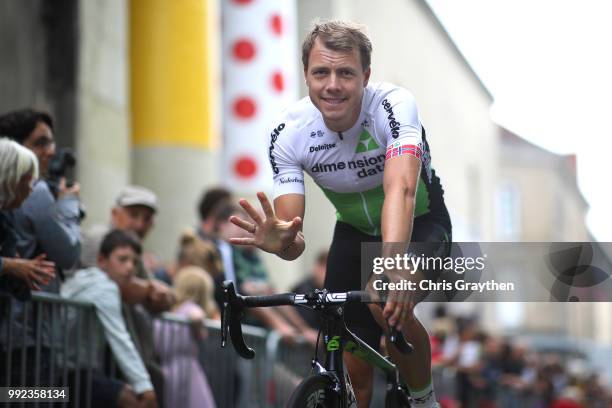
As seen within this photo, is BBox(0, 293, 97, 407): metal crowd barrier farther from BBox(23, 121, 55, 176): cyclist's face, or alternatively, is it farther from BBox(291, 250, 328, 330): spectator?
BBox(291, 250, 328, 330): spectator

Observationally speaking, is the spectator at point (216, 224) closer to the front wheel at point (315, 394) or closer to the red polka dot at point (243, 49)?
the front wheel at point (315, 394)

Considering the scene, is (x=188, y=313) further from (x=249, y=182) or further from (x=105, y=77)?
(x=249, y=182)

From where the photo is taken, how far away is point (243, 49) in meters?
14.7

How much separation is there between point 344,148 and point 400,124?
33 cm

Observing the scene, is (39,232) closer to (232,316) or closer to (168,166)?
(232,316)

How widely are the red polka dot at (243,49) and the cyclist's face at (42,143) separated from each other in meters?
7.93

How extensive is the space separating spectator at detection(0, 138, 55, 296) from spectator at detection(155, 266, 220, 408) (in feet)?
6.90

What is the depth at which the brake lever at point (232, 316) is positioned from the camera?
15.9 ft

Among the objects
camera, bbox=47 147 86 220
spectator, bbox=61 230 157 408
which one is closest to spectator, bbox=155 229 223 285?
spectator, bbox=61 230 157 408

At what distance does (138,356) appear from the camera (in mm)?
7094

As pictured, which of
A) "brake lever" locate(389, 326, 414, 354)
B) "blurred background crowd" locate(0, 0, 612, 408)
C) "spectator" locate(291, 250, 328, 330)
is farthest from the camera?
"spectator" locate(291, 250, 328, 330)

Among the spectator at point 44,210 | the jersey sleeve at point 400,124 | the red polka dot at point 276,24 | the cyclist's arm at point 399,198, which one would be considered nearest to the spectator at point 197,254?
the spectator at point 44,210

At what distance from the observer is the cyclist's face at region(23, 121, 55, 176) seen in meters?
6.73

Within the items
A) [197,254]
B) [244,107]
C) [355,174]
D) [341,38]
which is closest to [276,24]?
[244,107]
